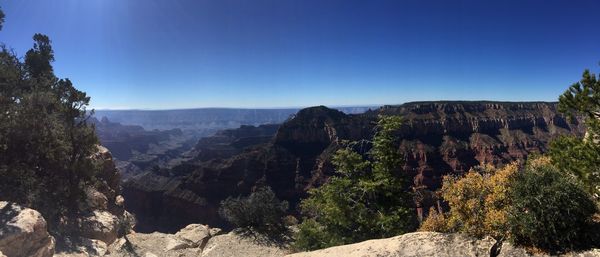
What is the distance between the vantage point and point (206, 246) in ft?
85.8

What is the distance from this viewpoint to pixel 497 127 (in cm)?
13975

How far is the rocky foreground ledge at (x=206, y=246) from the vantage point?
9461 mm

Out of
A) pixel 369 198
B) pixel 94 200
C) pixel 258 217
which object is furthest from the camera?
pixel 94 200

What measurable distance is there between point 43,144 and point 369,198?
22038mm

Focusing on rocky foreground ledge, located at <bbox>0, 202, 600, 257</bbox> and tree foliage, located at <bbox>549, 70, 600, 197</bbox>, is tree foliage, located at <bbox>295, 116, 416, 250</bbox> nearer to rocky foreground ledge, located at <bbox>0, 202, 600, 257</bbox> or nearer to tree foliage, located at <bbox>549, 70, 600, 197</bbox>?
rocky foreground ledge, located at <bbox>0, 202, 600, 257</bbox>

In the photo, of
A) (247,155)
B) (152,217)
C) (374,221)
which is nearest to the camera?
(374,221)

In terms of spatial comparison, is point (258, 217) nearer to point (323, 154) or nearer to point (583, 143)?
point (583, 143)

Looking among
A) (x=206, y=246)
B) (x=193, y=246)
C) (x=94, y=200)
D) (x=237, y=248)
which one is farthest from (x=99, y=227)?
(x=237, y=248)

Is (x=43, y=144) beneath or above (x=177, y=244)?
above

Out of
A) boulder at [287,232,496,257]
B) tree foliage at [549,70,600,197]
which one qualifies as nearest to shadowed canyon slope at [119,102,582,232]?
tree foliage at [549,70,600,197]

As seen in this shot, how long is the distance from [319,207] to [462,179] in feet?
30.5

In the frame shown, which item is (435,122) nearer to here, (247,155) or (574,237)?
(247,155)

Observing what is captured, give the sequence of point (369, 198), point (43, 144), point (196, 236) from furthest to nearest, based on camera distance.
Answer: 1. point (196, 236)
2. point (43, 144)
3. point (369, 198)

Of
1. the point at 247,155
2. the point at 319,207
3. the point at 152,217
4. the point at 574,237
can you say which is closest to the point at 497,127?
the point at 247,155
